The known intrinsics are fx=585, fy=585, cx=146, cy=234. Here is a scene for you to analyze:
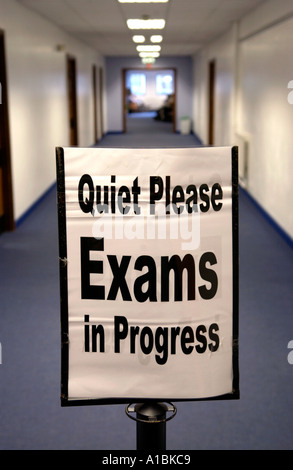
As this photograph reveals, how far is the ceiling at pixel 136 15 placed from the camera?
721cm

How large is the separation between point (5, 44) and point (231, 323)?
5665 mm

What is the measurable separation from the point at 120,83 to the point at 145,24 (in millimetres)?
10281

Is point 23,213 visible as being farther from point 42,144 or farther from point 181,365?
point 181,365

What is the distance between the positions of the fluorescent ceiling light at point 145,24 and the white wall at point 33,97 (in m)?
1.26

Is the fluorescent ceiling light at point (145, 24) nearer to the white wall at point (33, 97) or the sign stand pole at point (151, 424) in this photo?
the white wall at point (33, 97)

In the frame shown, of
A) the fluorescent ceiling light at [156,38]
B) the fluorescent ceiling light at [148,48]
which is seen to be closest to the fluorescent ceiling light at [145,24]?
the fluorescent ceiling light at [156,38]

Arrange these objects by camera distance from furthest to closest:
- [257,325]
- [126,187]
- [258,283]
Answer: [258,283]
[257,325]
[126,187]

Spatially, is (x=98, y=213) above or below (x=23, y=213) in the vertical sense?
above

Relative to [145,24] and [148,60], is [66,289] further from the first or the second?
[148,60]

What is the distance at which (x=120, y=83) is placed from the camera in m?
19.5

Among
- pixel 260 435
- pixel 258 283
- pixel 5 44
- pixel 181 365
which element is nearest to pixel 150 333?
pixel 181 365

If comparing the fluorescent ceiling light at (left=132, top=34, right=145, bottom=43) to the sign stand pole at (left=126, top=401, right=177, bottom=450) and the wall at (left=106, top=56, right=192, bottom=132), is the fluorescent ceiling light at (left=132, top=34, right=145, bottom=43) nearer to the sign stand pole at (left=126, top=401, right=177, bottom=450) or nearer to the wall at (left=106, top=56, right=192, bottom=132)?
the wall at (left=106, top=56, right=192, bottom=132)

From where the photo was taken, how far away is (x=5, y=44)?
637cm

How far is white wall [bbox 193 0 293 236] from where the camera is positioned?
625cm
